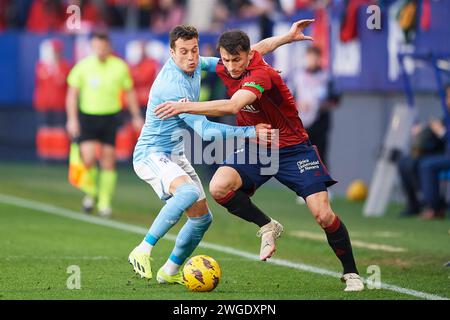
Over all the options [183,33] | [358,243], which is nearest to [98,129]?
[358,243]

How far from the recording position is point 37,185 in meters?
21.0

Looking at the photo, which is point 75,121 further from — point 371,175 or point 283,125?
point 283,125

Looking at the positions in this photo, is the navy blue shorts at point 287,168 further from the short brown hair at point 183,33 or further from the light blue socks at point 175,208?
the short brown hair at point 183,33

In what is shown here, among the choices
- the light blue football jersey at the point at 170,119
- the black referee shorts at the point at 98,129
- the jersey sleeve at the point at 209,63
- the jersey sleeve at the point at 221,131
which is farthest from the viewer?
the black referee shorts at the point at 98,129

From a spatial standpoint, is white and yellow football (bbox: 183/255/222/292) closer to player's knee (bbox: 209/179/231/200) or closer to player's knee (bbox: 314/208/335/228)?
player's knee (bbox: 209/179/231/200)

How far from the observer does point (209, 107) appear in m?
9.10

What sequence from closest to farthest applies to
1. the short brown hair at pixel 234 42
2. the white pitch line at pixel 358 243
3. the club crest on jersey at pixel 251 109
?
the short brown hair at pixel 234 42, the club crest on jersey at pixel 251 109, the white pitch line at pixel 358 243

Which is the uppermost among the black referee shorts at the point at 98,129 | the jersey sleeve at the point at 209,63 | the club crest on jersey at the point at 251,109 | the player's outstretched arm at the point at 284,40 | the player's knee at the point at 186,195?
the player's outstretched arm at the point at 284,40

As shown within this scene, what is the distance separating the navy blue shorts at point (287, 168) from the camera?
953 cm

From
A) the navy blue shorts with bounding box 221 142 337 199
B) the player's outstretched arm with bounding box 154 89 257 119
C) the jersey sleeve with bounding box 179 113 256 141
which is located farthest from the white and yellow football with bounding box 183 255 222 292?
the player's outstretched arm with bounding box 154 89 257 119

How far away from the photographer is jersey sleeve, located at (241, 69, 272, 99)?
30.3ft

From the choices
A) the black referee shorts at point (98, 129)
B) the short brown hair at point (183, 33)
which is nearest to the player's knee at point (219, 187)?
the short brown hair at point (183, 33)

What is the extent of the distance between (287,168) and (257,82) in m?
0.80
